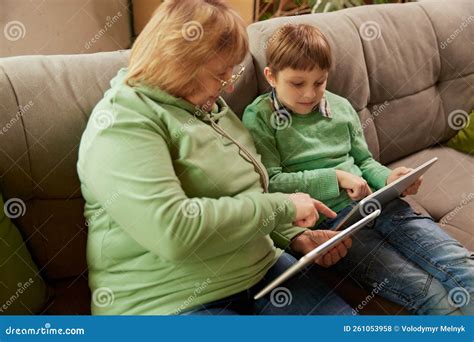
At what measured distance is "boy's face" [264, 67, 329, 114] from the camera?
140cm

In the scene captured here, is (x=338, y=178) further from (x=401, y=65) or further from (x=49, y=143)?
(x=49, y=143)

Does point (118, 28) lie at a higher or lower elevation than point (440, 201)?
higher

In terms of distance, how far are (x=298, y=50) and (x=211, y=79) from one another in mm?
335

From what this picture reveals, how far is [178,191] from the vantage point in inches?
40.8

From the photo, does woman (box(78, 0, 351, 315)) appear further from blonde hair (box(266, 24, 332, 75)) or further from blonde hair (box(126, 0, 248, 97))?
blonde hair (box(266, 24, 332, 75))

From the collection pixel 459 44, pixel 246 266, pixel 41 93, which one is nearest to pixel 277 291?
pixel 246 266

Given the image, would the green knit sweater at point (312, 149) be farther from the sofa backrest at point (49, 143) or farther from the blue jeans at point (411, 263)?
the sofa backrest at point (49, 143)

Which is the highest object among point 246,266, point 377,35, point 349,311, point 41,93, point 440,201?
point 41,93

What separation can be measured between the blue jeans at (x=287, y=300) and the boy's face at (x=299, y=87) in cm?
40

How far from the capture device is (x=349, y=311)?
125cm

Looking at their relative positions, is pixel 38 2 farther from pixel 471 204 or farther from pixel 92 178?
pixel 471 204

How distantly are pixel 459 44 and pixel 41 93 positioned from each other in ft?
4.73

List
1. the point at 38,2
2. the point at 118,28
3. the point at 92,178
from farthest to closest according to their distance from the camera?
the point at 118,28 < the point at 38,2 < the point at 92,178

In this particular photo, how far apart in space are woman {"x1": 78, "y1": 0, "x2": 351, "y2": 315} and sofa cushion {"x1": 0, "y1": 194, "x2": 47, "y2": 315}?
157mm
